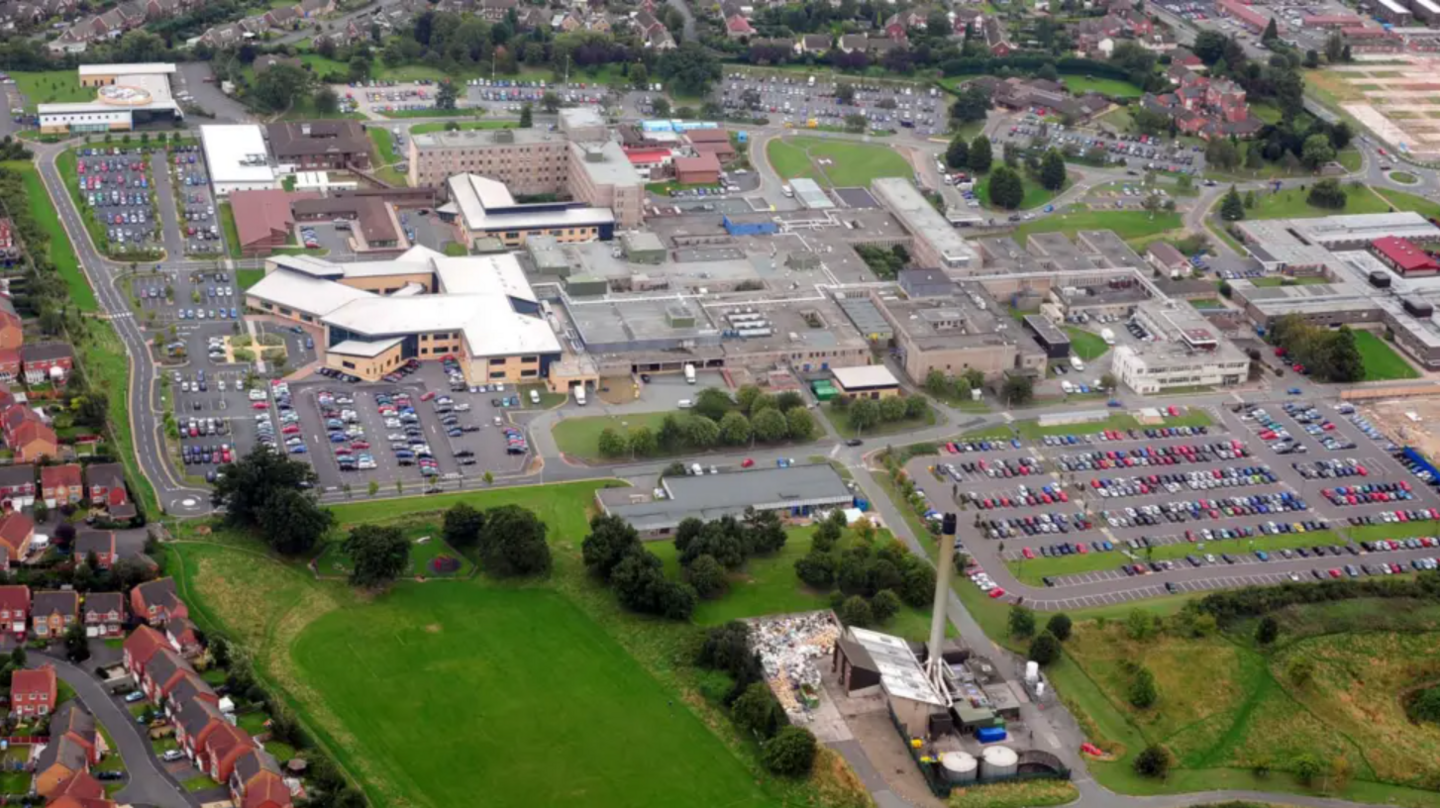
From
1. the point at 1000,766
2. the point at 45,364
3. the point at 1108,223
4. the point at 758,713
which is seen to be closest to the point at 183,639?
the point at 758,713

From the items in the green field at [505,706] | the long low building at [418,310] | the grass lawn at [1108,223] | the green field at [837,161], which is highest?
the long low building at [418,310]

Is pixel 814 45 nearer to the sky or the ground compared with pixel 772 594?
nearer to the sky

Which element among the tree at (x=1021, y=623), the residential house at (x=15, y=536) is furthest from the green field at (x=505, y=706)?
A: the tree at (x=1021, y=623)

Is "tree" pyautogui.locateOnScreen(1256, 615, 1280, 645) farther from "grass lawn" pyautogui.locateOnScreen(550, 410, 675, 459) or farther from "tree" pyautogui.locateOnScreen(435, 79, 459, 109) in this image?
"tree" pyautogui.locateOnScreen(435, 79, 459, 109)

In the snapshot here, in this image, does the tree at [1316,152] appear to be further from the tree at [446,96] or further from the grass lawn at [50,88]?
the grass lawn at [50,88]

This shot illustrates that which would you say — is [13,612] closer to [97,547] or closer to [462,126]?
[97,547]

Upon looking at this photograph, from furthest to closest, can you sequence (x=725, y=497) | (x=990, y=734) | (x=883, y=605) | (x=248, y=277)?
(x=248, y=277) < (x=725, y=497) < (x=883, y=605) < (x=990, y=734)
